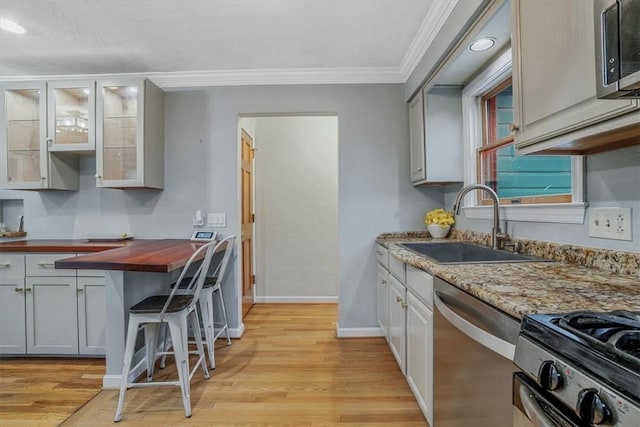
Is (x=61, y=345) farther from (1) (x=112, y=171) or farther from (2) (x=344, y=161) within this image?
(2) (x=344, y=161)

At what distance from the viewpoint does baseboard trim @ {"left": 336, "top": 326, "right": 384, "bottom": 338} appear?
9.44ft

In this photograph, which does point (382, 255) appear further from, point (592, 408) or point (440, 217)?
point (592, 408)

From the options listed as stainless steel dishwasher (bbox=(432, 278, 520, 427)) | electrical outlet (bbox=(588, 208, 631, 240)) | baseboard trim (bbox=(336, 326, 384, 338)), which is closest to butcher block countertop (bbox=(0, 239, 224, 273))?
baseboard trim (bbox=(336, 326, 384, 338))

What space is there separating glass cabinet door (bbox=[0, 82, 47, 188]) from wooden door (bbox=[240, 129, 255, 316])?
1.69m

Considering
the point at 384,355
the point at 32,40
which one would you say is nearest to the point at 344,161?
the point at 384,355

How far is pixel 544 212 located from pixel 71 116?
3.51 meters

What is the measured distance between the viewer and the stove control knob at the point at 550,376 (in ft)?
2.08

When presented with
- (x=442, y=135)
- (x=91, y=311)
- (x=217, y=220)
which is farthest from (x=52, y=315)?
(x=442, y=135)

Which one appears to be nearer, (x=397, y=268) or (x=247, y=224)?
(x=397, y=268)

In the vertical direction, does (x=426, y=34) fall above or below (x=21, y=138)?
above

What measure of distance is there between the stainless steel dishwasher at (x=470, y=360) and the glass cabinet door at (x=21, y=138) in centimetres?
325

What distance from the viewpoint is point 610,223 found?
124cm

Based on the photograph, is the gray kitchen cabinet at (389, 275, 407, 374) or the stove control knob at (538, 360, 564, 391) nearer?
the stove control knob at (538, 360, 564, 391)

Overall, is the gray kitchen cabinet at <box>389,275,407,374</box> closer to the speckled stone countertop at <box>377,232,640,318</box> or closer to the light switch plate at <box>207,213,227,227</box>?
the speckled stone countertop at <box>377,232,640,318</box>
